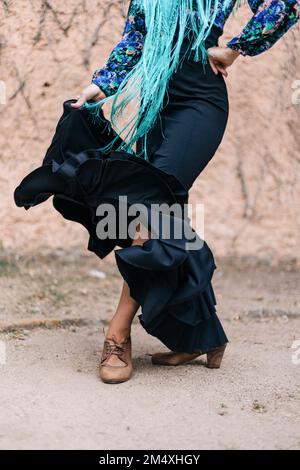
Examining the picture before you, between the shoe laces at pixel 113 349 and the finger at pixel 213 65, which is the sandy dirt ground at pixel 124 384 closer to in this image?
the shoe laces at pixel 113 349

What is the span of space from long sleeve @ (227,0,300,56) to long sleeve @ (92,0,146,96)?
13.6 inches

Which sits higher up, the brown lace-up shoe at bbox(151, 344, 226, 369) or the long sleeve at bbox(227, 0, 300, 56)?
the long sleeve at bbox(227, 0, 300, 56)

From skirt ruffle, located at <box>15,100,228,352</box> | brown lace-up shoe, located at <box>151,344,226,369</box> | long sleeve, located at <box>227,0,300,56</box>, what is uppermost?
long sleeve, located at <box>227,0,300,56</box>

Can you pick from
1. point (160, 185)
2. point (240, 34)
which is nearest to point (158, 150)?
point (160, 185)

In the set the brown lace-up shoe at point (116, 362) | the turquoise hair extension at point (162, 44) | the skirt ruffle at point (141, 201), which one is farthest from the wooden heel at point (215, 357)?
the turquoise hair extension at point (162, 44)

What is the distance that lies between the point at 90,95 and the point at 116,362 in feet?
3.24

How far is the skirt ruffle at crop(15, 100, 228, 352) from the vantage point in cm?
288

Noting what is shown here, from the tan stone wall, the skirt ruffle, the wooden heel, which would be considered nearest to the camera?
the skirt ruffle

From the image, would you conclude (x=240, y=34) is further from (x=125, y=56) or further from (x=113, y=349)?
(x=113, y=349)

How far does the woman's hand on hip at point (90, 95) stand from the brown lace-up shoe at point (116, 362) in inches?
34.6

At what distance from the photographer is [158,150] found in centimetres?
302

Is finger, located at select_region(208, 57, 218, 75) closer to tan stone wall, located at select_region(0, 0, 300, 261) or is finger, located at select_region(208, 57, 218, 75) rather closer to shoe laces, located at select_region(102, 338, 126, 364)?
shoe laces, located at select_region(102, 338, 126, 364)

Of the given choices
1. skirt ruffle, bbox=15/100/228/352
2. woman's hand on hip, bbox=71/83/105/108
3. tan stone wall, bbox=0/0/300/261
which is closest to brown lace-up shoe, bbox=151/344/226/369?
skirt ruffle, bbox=15/100/228/352

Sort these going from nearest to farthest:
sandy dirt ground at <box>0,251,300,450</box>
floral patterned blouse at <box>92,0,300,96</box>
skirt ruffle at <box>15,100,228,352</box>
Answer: sandy dirt ground at <box>0,251,300,450</box> → skirt ruffle at <box>15,100,228,352</box> → floral patterned blouse at <box>92,0,300,96</box>
